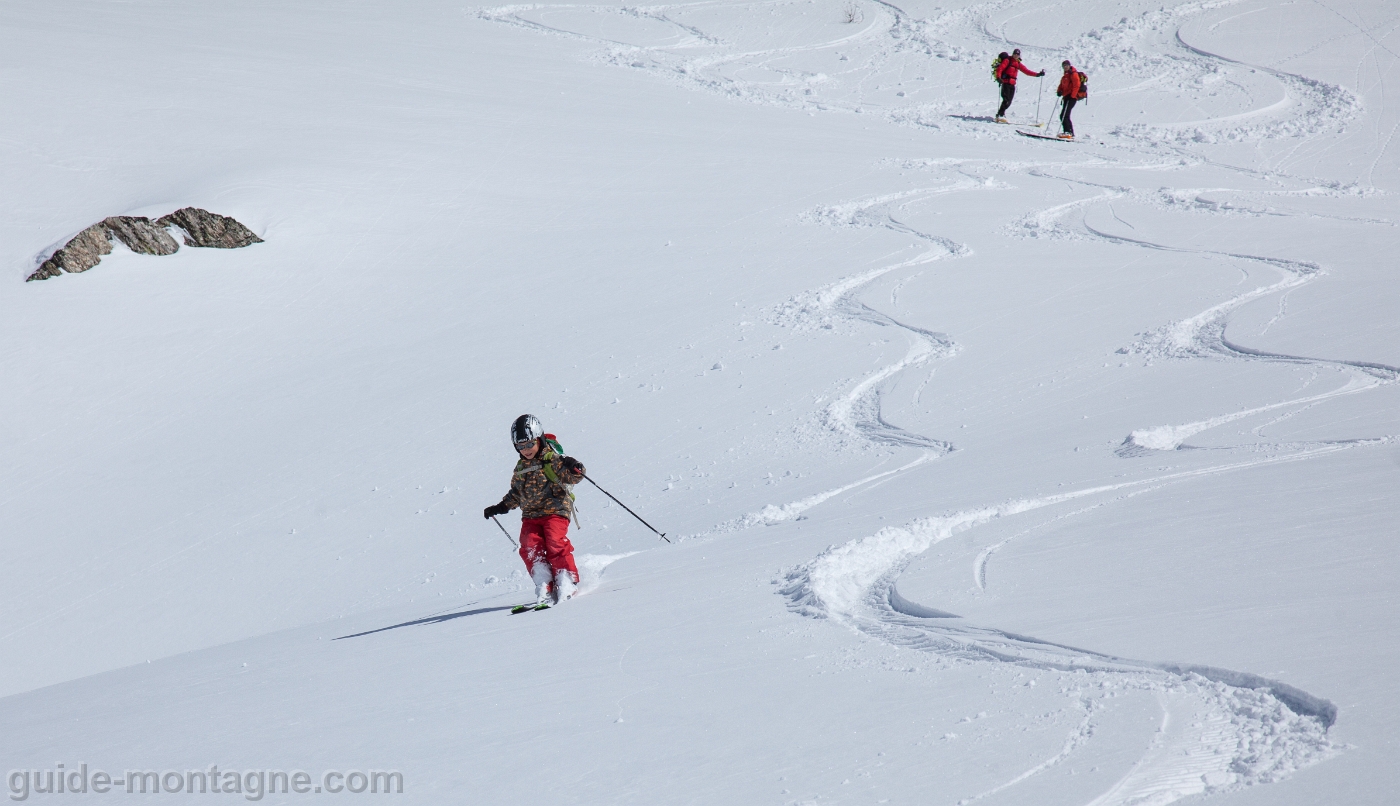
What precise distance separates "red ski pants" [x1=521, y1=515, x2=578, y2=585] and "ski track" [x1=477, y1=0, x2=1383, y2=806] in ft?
5.07

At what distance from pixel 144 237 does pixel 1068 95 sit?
15.1 metres

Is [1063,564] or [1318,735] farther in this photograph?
[1063,564]

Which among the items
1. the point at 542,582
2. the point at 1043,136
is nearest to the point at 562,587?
the point at 542,582

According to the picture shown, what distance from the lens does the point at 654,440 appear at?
9.31 metres

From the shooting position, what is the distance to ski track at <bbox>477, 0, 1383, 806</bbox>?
118 inches

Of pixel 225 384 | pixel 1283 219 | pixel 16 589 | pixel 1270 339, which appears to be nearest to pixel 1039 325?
pixel 1270 339

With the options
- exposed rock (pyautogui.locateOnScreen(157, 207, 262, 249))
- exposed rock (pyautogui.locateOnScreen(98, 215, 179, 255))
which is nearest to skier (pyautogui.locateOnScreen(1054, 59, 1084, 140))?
exposed rock (pyautogui.locateOnScreen(157, 207, 262, 249))

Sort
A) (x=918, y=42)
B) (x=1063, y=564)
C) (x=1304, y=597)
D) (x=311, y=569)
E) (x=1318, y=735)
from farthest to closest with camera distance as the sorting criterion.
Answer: (x=918, y=42) → (x=311, y=569) → (x=1063, y=564) → (x=1304, y=597) → (x=1318, y=735)

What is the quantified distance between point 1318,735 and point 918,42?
23688 millimetres

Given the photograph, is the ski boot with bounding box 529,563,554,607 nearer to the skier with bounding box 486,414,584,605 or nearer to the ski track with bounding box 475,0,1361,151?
the skier with bounding box 486,414,584,605

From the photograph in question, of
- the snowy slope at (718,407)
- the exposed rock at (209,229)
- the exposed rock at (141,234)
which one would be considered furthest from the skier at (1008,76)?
the exposed rock at (141,234)

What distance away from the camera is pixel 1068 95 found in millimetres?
18469

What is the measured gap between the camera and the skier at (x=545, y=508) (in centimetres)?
604

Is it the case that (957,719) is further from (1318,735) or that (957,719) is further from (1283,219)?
(1283,219)
